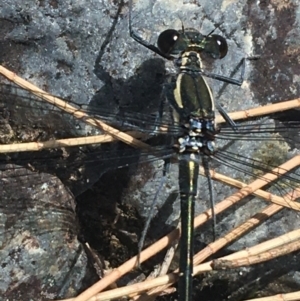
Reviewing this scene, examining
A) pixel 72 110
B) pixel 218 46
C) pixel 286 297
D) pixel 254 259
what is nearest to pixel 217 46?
pixel 218 46

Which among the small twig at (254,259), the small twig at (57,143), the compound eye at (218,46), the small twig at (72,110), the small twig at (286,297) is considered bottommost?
the small twig at (286,297)

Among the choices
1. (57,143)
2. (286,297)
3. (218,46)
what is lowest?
(286,297)

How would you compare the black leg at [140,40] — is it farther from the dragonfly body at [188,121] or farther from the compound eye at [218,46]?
the compound eye at [218,46]

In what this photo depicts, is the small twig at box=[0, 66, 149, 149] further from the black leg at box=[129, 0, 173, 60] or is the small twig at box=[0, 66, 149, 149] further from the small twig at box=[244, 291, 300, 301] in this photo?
the small twig at box=[244, 291, 300, 301]

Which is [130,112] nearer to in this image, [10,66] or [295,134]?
[10,66]

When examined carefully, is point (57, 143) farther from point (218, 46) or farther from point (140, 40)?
point (218, 46)

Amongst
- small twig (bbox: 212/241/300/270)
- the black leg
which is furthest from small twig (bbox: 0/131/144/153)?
small twig (bbox: 212/241/300/270)

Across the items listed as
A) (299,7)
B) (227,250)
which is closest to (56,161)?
(227,250)

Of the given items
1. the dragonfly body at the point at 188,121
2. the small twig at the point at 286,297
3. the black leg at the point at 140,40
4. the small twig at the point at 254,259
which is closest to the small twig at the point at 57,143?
the dragonfly body at the point at 188,121
